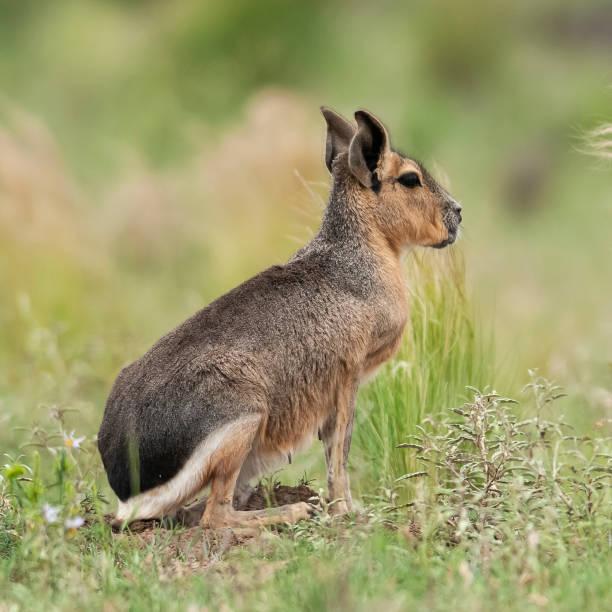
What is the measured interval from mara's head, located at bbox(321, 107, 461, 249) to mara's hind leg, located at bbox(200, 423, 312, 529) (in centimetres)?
126

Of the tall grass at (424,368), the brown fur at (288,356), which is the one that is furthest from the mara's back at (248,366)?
the tall grass at (424,368)

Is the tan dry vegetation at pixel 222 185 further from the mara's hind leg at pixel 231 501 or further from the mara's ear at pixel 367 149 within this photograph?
the mara's hind leg at pixel 231 501

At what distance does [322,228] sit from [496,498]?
5.06 ft

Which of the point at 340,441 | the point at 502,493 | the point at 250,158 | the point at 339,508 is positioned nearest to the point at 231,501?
the point at 339,508

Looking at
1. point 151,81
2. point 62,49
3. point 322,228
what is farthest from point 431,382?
point 62,49

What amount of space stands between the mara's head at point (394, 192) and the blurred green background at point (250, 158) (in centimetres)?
73

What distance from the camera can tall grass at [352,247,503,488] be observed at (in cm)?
567

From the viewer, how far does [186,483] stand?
181 inches

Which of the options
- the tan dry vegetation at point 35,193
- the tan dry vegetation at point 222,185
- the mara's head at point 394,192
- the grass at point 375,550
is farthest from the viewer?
the tan dry vegetation at point 35,193

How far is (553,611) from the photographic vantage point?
355 centimetres

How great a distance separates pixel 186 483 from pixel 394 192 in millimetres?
1711

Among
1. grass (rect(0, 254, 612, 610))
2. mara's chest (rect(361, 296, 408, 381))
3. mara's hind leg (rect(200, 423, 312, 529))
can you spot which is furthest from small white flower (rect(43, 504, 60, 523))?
mara's chest (rect(361, 296, 408, 381))

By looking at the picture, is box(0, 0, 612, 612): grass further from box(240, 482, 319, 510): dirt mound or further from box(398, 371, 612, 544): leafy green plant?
box(240, 482, 319, 510): dirt mound

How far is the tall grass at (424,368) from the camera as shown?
18.6 feet
